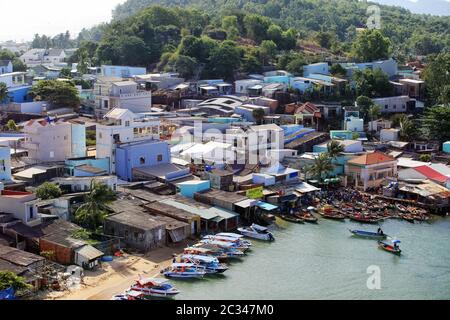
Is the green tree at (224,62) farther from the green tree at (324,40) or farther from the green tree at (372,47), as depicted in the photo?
the green tree at (324,40)

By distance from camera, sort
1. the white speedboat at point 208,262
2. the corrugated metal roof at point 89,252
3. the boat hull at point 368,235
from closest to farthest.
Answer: the corrugated metal roof at point 89,252
the white speedboat at point 208,262
the boat hull at point 368,235

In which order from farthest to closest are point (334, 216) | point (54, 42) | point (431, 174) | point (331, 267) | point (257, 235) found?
point (54, 42)
point (431, 174)
point (334, 216)
point (257, 235)
point (331, 267)

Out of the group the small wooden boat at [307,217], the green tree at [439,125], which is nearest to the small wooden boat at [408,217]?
the small wooden boat at [307,217]

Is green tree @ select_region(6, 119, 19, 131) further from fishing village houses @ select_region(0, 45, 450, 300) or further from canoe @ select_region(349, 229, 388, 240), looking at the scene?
canoe @ select_region(349, 229, 388, 240)

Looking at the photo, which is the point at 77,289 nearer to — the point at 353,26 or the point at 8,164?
the point at 8,164

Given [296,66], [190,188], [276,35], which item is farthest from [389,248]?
[276,35]

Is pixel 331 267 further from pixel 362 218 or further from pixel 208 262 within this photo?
pixel 362 218
